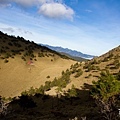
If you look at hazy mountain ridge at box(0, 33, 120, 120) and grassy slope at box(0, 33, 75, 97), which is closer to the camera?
hazy mountain ridge at box(0, 33, 120, 120)

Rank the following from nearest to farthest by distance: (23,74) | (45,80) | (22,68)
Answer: (45,80)
(23,74)
(22,68)

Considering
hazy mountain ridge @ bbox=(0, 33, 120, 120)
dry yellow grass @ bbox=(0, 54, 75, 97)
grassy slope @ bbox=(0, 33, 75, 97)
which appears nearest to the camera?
hazy mountain ridge @ bbox=(0, 33, 120, 120)

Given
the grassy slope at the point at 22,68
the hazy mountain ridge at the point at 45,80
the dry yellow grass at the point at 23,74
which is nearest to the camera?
the hazy mountain ridge at the point at 45,80

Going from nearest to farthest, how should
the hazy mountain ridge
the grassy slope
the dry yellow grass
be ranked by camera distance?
1. the hazy mountain ridge
2. the dry yellow grass
3. the grassy slope

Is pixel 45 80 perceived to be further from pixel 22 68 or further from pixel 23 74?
pixel 22 68

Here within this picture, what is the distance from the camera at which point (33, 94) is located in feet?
206

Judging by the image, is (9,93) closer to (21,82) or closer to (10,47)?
(21,82)

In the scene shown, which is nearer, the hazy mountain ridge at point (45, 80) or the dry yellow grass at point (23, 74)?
the hazy mountain ridge at point (45, 80)

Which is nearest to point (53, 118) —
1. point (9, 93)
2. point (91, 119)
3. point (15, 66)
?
point (91, 119)

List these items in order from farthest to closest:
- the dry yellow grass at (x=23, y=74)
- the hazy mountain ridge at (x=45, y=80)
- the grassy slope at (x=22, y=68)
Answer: the grassy slope at (x=22, y=68) → the dry yellow grass at (x=23, y=74) → the hazy mountain ridge at (x=45, y=80)

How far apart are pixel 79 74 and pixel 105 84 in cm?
2808

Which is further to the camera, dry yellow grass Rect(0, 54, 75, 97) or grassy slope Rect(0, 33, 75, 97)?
grassy slope Rect(0, 33, 75, 97)

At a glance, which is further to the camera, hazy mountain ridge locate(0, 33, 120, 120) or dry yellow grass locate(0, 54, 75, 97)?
dry yellow grass locate(0, 54, 75, 97)

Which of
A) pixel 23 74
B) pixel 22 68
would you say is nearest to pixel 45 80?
pixel 23 74
